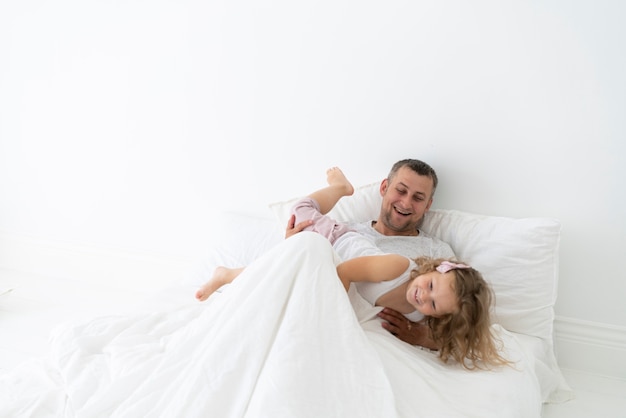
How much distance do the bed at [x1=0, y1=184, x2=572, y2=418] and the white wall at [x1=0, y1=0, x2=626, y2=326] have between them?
674 millimetres

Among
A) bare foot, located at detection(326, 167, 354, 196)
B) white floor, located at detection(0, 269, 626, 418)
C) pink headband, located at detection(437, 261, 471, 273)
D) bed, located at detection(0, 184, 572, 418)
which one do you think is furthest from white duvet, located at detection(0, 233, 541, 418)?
bare foot, located at detection(326, 167, 354, 196)

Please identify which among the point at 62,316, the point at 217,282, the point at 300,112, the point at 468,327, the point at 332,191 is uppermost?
the point at 300,112

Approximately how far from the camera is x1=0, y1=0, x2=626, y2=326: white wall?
6.48ft

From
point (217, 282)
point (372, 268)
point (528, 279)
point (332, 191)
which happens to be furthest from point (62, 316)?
point (528, 279)

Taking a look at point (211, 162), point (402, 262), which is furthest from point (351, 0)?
point (402, 262)

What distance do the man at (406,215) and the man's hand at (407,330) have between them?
0.41m

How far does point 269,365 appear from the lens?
1170mm

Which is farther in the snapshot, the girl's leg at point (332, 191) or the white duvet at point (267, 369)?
the girl's leg at point (332, 191)

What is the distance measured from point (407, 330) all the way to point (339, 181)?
73cm

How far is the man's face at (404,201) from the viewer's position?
2031mm

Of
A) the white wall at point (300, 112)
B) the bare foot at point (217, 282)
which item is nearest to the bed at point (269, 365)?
the bare foot at point (217, 282)

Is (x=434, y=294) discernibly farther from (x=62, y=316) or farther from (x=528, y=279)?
(x=62, y=316)

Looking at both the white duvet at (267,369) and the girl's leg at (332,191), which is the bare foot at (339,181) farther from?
the white duvet at (267,369)

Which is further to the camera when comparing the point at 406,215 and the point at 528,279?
the point at 406,215
